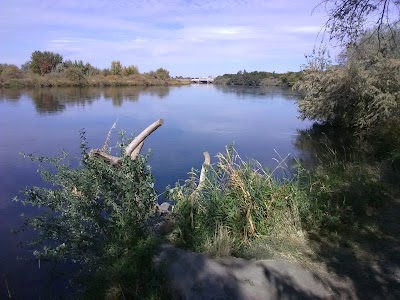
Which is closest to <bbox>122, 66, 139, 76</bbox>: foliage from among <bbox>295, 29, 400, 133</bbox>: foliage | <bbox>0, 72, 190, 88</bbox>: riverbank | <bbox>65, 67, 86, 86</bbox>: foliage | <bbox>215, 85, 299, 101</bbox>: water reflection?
<bbox>0, 72, 190, 88</bbox>: riverbank

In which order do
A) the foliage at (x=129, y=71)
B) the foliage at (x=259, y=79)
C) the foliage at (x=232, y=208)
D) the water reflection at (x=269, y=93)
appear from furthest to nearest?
the foliage at (x=129, y=71) → the foliage at (x=259, y=79) → the water reflection at (x=269, y=93) → the foliage at (x=232, y=208)

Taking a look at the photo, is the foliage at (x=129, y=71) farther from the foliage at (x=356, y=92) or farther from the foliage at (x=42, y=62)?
the foliage at (x=356, y=92)

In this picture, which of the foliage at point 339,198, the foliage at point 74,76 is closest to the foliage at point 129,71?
the foliage at point 74,76

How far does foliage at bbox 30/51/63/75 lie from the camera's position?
65.0 meters

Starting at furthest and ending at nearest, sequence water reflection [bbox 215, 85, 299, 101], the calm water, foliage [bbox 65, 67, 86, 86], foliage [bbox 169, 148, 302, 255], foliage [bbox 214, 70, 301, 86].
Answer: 1. foliage [bbox 214, 70, 301, 86]
2. foliage [bbox 65, 67, 86, 86]
3. water reflection [bbox 215, 85, 299, 101]
4. the calm water
5. foliage [bbox 169, 148, 302, 255]

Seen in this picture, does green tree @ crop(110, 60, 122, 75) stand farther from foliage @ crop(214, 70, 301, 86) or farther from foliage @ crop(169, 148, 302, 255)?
foliage @ crop(169, 148, 302, 255)

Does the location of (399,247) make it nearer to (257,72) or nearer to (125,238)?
(125,238)

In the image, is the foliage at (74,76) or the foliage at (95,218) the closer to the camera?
the foliage at (95,218)

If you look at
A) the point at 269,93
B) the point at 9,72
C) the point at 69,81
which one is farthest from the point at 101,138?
the point at 9,72

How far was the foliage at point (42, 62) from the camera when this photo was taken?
65000 millimetres

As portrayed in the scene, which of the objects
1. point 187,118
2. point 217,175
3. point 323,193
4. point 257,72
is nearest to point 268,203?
point 217,175

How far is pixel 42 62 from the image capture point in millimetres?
65500

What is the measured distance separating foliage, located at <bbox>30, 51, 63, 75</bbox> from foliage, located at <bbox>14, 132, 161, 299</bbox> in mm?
65649

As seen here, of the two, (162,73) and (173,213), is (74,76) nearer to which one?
(162,73)
